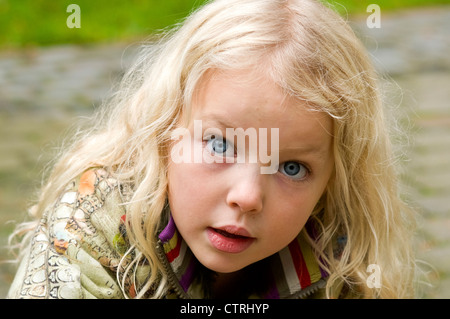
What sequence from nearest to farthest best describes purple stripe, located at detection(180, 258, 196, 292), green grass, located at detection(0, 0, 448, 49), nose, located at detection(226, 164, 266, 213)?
nose, located at detection(226, 164, 266, 213) < purple stripe, located at detection(180, 258, 196, 292) < green grass, located at detection(0, 0, 448, 49)

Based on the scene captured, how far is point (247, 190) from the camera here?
5.22ft

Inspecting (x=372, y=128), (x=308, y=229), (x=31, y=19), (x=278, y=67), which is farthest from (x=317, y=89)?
(x=31, y=19)

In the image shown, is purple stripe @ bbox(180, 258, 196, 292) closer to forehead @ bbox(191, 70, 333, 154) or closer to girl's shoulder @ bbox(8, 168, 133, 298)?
girl's shoulder @ bbox(8, 168, 133, 298)

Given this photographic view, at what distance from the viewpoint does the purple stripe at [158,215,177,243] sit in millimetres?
1799

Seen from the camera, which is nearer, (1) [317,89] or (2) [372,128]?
(1) [317,89]

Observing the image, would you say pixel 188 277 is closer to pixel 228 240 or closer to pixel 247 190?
pixel 228 240

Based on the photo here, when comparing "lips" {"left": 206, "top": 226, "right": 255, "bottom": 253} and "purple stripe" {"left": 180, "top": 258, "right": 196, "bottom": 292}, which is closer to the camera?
"lips" {"left": 206, "top": 226, "right": 255, "bottom": 253}

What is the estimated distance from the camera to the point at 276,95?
1.61 meters

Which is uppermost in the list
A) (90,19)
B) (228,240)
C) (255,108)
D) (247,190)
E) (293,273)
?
(90,19)

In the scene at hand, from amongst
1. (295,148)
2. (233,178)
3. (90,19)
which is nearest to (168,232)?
(233,178)

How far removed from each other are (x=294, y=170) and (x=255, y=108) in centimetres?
18

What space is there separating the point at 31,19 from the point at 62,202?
3126 millimetres

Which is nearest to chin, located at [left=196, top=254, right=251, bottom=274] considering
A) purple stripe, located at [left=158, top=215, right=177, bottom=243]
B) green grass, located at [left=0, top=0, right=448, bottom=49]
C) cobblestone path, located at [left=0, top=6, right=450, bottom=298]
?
purple stripe, located at [left=158, top=215, right=177, bottom=243]
